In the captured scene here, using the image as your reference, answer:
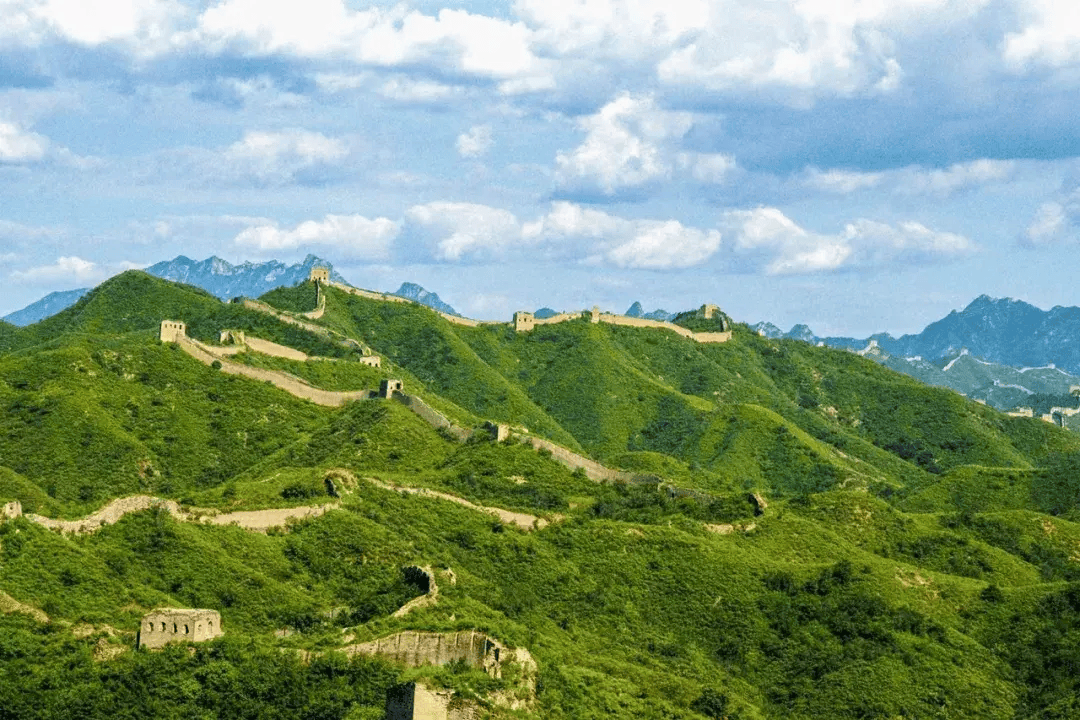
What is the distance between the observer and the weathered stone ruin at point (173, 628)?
6269 cm

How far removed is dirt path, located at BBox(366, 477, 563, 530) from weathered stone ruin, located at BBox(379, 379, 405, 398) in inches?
1148

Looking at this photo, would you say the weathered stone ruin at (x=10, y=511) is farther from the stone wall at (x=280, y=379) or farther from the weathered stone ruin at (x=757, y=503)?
the stone wall at (x=280, y=379)

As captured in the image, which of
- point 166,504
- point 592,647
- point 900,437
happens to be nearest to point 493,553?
point 592,647

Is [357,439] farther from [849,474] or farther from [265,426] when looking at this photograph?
[849,474]

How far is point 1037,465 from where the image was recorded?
194m

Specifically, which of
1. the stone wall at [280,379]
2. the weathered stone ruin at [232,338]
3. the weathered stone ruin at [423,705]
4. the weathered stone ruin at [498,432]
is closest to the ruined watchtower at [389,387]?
the stone wall at [280,379]

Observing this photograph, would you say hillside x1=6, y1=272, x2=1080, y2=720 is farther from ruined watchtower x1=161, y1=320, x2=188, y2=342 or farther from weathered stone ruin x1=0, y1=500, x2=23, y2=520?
ruined watchtower x1=161, y1=320, x2=188, y2=342

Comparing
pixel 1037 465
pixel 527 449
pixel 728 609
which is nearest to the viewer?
pixel 728 609

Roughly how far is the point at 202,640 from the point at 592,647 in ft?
72.4

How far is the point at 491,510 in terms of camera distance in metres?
97.0

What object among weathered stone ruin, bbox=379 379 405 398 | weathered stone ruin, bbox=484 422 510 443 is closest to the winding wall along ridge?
weathered stone ruin, bbox=484 422 510 443

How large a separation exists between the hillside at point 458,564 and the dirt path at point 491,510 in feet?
0.70

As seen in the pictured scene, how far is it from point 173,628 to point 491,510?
35296mm

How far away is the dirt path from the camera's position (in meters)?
→ 95.7
